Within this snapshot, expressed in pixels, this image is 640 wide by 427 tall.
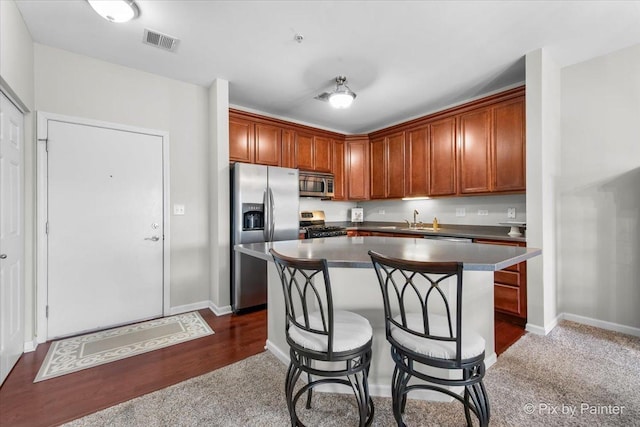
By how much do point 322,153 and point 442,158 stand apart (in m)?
1.80

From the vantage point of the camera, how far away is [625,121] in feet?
8.80

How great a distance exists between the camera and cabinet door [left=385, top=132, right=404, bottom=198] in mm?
4438

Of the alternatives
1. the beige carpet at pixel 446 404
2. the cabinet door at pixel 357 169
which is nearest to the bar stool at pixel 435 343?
the beige carpet at pixel 446 404

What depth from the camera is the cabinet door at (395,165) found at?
444 centimetres

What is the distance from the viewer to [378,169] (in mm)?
4812

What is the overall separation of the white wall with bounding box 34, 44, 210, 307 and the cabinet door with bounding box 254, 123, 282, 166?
0.69 meters

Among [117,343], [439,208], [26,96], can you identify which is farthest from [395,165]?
[26,96]

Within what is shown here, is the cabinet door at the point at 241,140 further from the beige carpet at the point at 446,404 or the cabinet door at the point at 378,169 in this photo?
the beige carpet at the point at 446,404

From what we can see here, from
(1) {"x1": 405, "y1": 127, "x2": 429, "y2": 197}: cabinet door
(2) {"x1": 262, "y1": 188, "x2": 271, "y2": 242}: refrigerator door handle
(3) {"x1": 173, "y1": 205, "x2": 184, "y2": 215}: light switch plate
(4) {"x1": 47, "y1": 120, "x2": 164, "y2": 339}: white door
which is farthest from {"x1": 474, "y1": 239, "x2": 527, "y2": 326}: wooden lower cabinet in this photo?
(4) {"x1": 47, "y1": 120, "x2": 164, "y2": 339}: white door

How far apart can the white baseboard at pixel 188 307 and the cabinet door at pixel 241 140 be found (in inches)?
71.2

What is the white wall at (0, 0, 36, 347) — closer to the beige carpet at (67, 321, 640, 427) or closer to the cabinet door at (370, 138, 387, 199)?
the beige carpet at (67, 321, 640, 427)

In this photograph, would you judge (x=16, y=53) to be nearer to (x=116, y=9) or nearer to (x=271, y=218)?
(x=116, y=9)

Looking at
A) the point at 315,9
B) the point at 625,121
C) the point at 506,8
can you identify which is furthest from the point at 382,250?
the point at 625,121

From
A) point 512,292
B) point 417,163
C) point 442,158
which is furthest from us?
point 417,163
